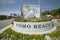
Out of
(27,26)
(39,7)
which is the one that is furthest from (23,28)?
(39,7)

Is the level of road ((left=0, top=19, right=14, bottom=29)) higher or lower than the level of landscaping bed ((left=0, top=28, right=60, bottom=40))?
higher

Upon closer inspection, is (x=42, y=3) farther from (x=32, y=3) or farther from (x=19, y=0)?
(x=19, y=0)

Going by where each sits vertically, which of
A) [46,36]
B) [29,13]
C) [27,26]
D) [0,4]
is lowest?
[46,36]

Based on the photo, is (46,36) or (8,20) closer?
(46,36)

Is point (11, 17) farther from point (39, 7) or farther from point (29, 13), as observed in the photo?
point (39, 7)

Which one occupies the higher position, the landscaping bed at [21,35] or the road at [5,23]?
the road at [5,23]

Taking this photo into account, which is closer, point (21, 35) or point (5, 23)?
point (21, 35)

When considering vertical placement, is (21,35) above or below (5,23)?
below

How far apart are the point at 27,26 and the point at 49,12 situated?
1.23 feet

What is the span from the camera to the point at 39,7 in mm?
2039

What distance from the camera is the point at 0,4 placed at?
2111 millimetres

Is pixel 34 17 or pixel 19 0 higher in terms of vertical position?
pixel 19 0

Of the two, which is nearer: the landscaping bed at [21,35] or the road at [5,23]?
the landscaping bed at [21,35]

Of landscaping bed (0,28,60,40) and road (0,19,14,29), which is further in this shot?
road (0,19,14,29)
